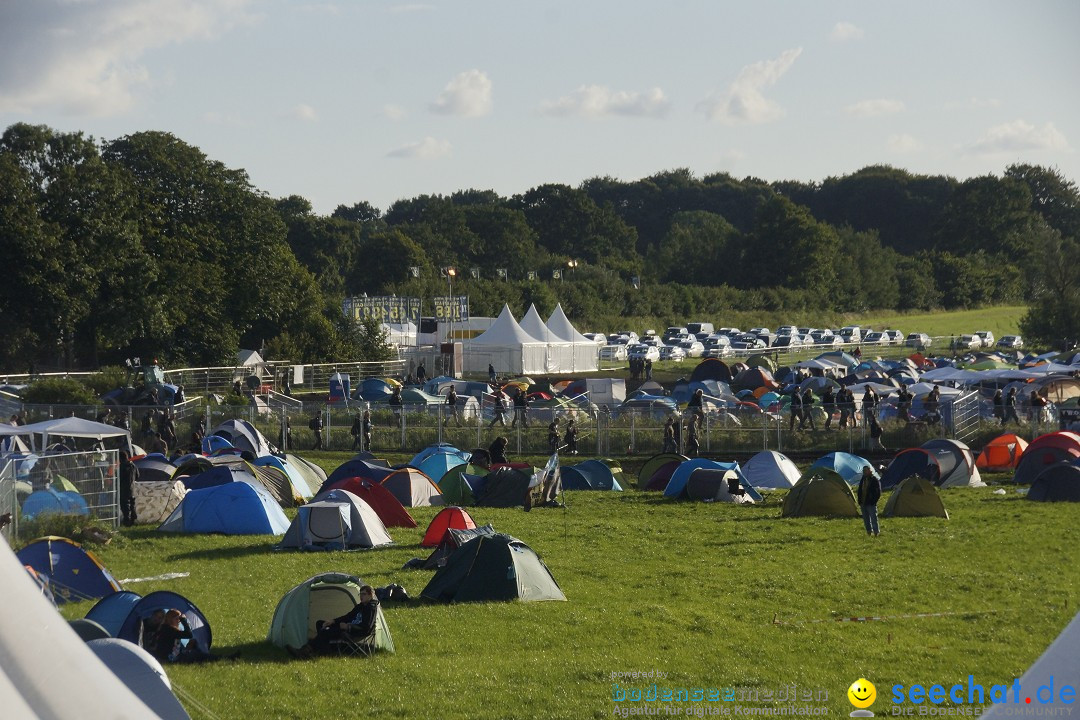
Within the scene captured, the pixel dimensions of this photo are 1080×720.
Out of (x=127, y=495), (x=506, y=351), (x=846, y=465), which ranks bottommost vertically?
(x=846, y=465)

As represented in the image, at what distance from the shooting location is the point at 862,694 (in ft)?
30.5

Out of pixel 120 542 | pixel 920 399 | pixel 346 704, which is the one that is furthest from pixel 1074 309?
pixel 346 704

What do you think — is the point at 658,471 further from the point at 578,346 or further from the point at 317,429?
the point at 578,346

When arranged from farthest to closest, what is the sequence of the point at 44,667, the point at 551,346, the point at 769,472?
the point at 551,346 → the point at 769,472 → the point at 44,667

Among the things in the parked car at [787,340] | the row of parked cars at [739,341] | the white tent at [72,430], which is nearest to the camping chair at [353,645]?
the white tent at [72,430]

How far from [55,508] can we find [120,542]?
1041 millimetres

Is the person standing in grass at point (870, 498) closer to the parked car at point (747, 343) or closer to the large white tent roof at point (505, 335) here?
the large white tent roof at point (505, 335)

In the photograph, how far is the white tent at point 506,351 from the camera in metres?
54.0

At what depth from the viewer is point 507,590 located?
13.5 metres

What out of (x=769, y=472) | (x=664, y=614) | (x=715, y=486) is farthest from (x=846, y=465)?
(x=664, y=614)

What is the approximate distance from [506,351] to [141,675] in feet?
152

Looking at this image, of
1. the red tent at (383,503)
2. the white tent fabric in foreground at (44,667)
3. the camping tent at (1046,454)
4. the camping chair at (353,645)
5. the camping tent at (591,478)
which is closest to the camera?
the white tent fabric in foreground at (44,667)

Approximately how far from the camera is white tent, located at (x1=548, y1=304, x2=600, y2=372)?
5750 centimetres

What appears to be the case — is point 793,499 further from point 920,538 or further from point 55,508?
point 55,508
